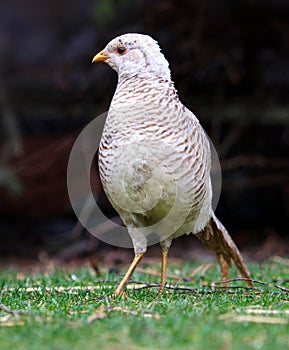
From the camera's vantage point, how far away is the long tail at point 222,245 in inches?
168

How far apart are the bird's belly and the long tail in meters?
0.65

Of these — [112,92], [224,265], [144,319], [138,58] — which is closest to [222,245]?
[224,265]

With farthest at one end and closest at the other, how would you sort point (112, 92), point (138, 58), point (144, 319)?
point (112, 92), point (138, 58), point (144, 319)

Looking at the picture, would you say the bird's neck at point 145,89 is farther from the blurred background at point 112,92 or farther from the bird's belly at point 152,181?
the blurred background at point 112,92

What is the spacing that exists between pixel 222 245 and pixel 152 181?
3.89 feet

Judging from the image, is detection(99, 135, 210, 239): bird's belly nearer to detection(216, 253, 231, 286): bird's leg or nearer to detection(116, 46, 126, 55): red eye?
detection(116, 46, 126, 55): red eye

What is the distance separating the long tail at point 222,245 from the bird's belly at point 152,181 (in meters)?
0.65

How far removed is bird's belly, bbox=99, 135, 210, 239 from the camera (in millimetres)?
3383

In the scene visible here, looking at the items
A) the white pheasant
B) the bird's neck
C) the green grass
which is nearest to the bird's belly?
the white pheasant

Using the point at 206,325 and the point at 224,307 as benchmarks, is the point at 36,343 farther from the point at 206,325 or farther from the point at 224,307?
the point at 224,307

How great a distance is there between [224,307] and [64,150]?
15.6ft

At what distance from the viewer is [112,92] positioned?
23.2 feet

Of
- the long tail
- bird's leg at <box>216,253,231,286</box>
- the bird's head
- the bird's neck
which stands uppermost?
the bird's head

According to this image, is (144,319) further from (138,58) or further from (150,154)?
(138,58)
